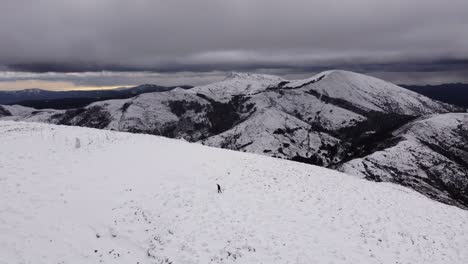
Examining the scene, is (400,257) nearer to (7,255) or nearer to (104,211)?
(104,211)

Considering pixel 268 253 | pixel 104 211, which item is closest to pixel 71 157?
pixel 104 211

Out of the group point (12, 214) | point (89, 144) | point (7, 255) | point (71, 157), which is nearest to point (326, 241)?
point (7, 255)

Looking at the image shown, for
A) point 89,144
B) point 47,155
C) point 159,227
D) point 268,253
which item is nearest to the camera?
point 268,253

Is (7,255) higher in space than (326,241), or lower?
higher

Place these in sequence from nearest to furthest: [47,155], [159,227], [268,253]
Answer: [268,253] < [159,227] < [47,155]

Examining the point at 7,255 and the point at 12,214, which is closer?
the point at 7,255

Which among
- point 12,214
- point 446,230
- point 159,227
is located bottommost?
point 446,230
